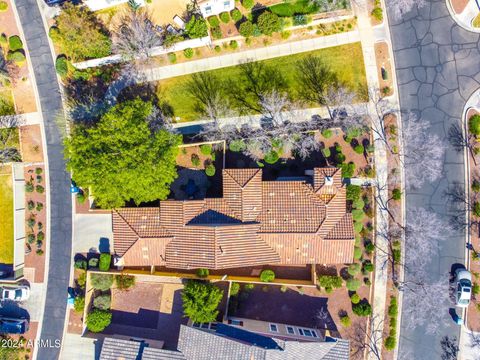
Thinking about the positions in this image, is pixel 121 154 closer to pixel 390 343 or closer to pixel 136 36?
pixel 136 36

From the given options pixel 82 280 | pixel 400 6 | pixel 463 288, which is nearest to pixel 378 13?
pixel 400 6

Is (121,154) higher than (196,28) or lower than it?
lower

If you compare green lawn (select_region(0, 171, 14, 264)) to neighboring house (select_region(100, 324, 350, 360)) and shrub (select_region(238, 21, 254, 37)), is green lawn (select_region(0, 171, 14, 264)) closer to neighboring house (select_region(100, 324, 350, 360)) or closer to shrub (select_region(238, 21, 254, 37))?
neighboring house (select_region(100, 324, 350, 360))

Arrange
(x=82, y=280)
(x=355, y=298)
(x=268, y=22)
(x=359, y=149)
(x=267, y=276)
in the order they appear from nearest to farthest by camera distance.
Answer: (x=268, y=22), (x=267, y=276), (x=359, y=149), (x=355, y=298), (x=82, y=280)

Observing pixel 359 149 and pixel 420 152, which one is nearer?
pixel 359 149

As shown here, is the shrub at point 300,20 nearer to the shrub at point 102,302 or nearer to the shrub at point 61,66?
the shrub at point 61,66

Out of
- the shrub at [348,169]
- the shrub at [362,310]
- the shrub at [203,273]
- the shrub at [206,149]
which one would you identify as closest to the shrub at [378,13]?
the shrub at [348,169]

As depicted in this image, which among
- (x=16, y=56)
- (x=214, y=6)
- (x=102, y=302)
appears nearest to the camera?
(x=214, y=6)
